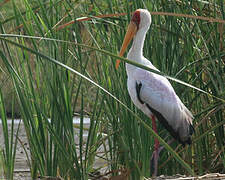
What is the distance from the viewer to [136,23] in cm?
287

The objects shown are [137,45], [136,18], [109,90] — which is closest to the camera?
[109,90]

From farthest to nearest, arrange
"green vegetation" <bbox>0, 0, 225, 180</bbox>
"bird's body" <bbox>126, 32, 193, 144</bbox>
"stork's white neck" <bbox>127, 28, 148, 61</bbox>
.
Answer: "stork's white neck" <bbox>127, 28, 148, 61</bbox>
"bird's body" <bbox>126, 32, 193, 144</bbox>
"green vegetation" <bbox>0, 0, 225, 180</bbox>

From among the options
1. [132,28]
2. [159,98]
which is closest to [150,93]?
[159,98]

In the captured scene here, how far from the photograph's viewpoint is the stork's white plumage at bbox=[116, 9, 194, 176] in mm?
2822

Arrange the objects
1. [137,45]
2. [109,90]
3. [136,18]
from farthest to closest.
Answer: [137,45], [136,18], [109,90]

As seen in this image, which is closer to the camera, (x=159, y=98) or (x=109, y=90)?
(x=109, y=90)

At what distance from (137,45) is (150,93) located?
29 centimetres

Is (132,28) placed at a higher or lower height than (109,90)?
higher

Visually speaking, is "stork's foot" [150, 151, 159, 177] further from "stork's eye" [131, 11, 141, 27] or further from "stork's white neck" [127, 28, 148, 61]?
"stork's eye" [131, 11, 141, 27]

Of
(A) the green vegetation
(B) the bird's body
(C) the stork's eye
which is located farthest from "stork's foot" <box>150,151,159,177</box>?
(C) the stork's eye

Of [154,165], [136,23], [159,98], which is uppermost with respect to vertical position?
[136,23]

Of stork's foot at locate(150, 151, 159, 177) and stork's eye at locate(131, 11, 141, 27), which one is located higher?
stork's eye at locate(131, 11, 141, 27)

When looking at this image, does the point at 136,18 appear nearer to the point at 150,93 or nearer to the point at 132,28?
the point at 132,28

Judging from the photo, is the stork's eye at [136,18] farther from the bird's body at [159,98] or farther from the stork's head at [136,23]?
the bird's body at [159,98]
